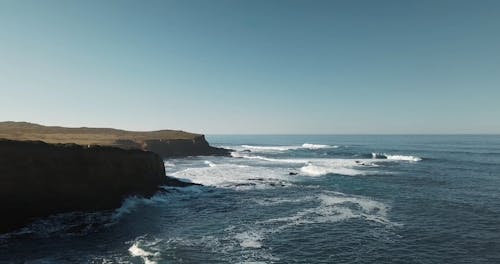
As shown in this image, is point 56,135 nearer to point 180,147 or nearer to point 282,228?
point 180,147

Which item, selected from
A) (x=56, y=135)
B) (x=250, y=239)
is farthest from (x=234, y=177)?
(x=250, y=239)

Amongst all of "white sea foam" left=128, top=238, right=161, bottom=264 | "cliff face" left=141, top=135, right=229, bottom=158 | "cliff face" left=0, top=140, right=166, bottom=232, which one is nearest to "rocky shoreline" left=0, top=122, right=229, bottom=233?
"cliff face" left=0, top=140, right=166, bottom=232

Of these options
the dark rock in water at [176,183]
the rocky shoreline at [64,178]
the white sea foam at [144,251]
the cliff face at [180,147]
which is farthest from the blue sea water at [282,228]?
the cliff face at [180,147]

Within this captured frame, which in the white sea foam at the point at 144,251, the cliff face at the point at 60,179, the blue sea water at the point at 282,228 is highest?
the cliff face at the point at 60,179

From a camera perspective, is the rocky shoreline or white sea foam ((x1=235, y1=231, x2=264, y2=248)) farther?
the rocky shoreline

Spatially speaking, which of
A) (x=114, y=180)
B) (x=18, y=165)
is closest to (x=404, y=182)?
(x=114, y=180)

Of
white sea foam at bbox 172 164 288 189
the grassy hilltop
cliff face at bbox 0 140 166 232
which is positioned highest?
the grassy hilltop

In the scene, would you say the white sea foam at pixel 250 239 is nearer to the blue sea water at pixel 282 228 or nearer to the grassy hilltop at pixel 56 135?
the blue sea water at pixel 282 228

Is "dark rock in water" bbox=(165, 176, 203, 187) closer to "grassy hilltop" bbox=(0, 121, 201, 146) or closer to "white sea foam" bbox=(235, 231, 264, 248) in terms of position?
"grassy hilltop" bbox=(0, 121, 201, 146)

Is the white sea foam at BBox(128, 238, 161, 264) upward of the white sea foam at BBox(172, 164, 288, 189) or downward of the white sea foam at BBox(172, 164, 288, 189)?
downward
